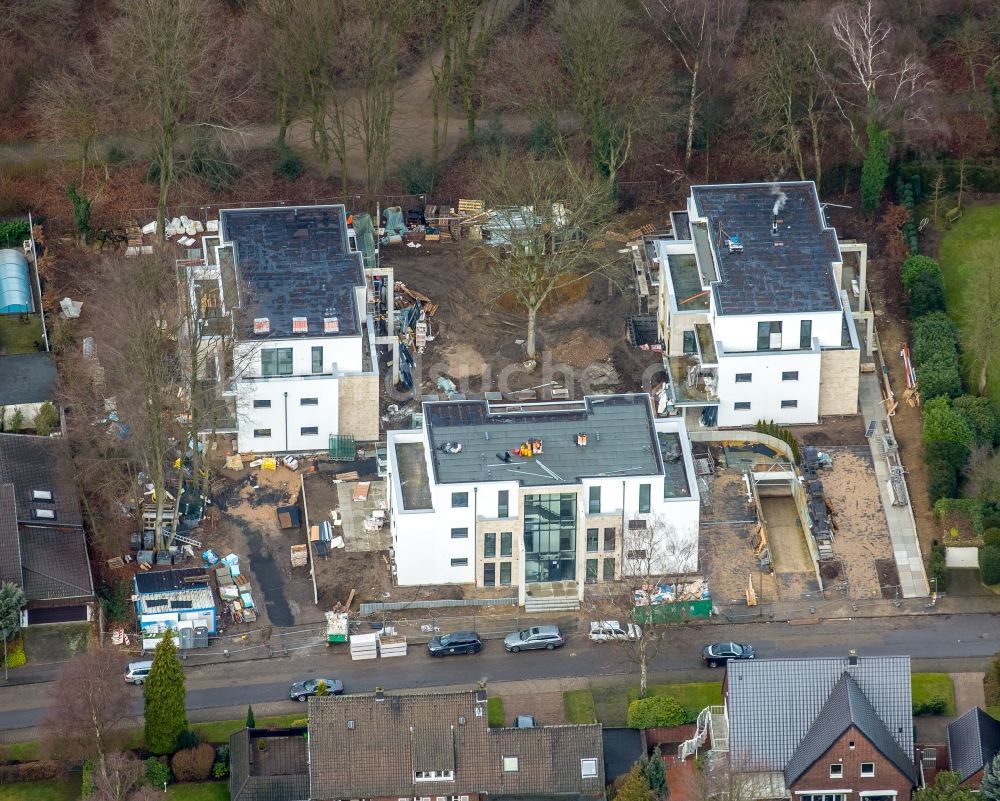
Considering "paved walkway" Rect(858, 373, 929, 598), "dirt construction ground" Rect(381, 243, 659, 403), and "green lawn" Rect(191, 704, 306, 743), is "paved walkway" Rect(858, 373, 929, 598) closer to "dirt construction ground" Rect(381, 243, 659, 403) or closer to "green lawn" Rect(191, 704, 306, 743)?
"dirt construction ground" Rect(381, 243, 659, 403)

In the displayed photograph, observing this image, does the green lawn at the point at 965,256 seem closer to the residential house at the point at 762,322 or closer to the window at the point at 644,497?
the residential house at the point at 762,322

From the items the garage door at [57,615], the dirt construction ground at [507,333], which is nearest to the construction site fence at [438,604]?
the garage door at [57,615]

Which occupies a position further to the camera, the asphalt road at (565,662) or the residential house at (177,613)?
the residential house at (177,613)

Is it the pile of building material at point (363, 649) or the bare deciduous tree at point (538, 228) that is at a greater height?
the bare deciduous tree at point (538, 228)

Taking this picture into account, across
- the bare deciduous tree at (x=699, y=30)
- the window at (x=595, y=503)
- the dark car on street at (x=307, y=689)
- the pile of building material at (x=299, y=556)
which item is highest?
the bare deciduous tree at (x=699, y=30)

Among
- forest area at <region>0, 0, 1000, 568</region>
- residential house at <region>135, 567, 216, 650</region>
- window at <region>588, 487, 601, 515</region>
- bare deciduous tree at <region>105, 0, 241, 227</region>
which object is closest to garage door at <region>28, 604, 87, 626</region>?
residential house at <region>135, 567, 216, 650</region>

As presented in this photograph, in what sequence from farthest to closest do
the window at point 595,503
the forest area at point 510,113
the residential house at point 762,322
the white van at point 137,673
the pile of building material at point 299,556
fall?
the forest area at point 510,113 < the residential house at point 762,322 < the pile of building material at point 299,556 < the window at point 595,503 < the white van at point 137,673
